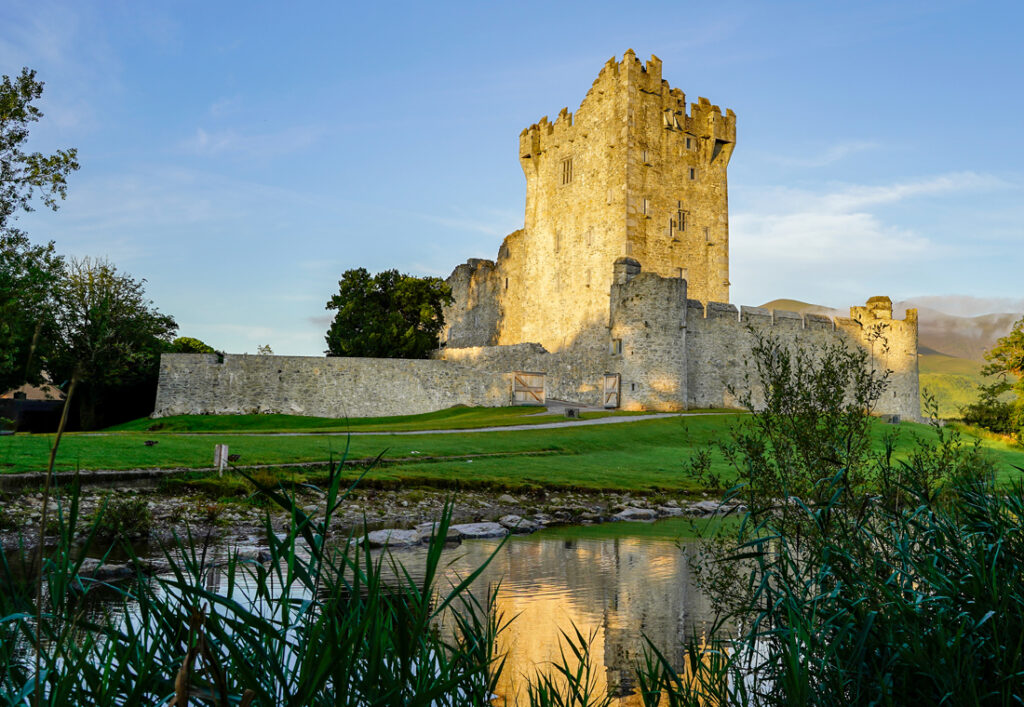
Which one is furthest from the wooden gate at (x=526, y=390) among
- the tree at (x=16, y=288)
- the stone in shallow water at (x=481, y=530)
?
the stone in shallow water at (x=481, y=530)

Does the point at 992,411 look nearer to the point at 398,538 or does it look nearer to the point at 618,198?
the point at 618,198

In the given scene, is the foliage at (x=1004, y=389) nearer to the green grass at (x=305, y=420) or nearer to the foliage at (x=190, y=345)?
the green grass at (x=305, y=420)

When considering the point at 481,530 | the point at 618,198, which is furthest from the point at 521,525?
the point at 618,198

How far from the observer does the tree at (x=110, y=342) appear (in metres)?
41.1

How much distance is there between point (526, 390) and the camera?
138ft

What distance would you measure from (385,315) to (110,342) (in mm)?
17314

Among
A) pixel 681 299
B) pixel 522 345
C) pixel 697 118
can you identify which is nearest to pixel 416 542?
pixel 681 299

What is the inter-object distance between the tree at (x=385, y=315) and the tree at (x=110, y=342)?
11243 mm

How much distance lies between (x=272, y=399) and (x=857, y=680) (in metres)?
41.1

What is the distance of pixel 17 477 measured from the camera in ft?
44.9

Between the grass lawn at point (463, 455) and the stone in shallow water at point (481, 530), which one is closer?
the stone in shallow water at point (481, 530)

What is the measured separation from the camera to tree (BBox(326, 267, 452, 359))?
51406 mm

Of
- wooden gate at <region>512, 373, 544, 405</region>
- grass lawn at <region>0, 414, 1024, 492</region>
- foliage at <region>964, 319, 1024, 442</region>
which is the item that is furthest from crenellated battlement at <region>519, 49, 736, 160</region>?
grass lawn at <region>0, 414, 1024, 492</region>

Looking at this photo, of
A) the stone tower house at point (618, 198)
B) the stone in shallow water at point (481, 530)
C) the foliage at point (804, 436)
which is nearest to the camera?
the foliage at point (804, 436)
